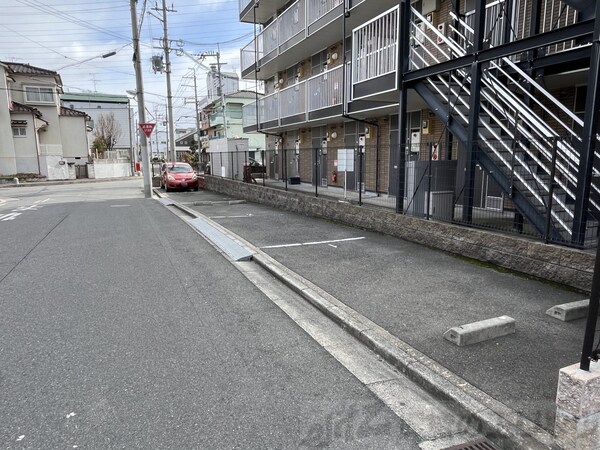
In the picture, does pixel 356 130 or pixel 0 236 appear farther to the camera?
pixel 356 130

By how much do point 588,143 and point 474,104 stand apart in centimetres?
219

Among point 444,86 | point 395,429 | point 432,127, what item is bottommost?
point 395,429

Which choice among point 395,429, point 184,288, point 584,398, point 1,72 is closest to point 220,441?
point 395,429

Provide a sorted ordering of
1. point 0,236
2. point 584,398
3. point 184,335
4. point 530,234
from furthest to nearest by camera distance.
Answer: point 0,236 → point 530,234 → point 184,335 → point 584,398

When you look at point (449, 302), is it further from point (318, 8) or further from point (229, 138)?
point (229, 138)

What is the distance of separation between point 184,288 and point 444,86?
7.05m

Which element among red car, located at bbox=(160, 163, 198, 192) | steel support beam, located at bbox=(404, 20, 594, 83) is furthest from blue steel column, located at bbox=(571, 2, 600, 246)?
red car, located at bbox=(160, 163, 198, 192)

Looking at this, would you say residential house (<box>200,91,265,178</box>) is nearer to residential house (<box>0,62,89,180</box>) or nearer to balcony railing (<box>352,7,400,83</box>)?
balcony railing (<box>352,7,400,83</box>)

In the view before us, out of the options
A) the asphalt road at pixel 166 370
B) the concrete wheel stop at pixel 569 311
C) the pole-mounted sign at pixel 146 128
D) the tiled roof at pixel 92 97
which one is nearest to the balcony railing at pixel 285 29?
the pole-mounted sign at pixel 146 128

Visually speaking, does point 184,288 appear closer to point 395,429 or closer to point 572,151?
point 395,429

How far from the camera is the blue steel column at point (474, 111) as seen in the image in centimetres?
700

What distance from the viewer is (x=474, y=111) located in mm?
7098

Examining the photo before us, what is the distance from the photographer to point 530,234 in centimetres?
646

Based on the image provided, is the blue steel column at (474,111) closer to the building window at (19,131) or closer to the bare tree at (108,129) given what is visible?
the building window at (19,131)
